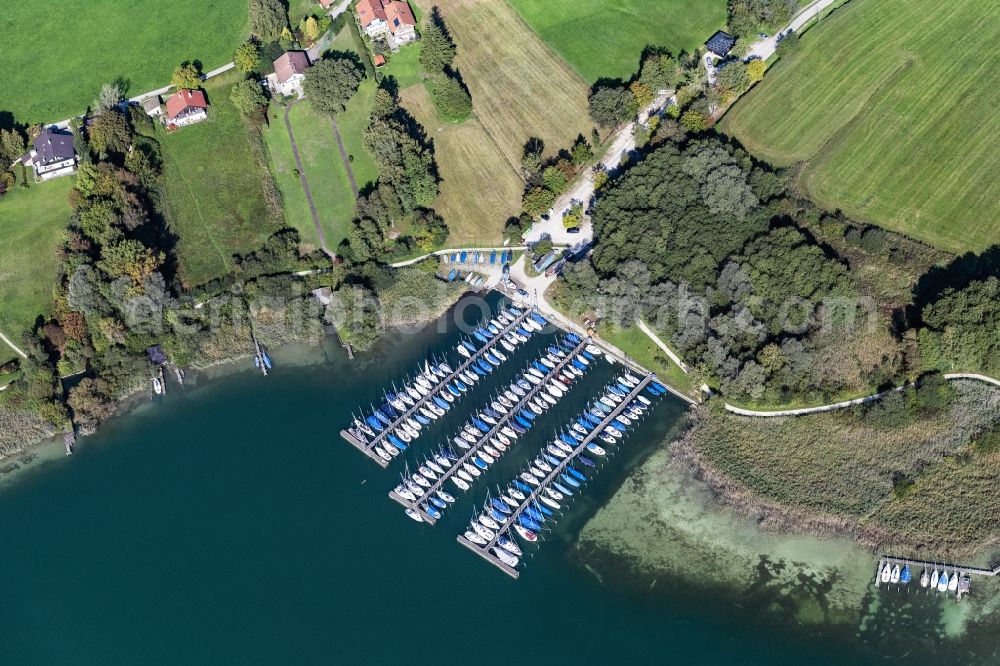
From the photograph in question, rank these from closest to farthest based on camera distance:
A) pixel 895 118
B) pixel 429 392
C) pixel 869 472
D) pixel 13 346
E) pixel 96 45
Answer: pixel 869 472
pixel 429 392
pixel 13 346
pixel 895 118
pixel 96 45

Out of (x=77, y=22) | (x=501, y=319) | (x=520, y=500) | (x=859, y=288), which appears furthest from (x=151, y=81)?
(x=859, y=288)

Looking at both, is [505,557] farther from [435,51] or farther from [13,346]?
[435,51]

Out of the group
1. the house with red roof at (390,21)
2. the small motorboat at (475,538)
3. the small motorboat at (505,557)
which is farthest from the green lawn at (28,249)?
the small motorboat at (505,557)

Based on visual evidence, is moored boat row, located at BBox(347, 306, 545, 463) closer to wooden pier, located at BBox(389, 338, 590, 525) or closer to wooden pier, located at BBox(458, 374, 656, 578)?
wooden pier, located at BBox(389, 338, 590, 525)

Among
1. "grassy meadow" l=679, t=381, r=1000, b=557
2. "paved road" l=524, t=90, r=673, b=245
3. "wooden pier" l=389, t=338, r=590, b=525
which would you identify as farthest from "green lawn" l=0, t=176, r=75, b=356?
"grassy meadow" l=679, t=381, r=1000, b=557

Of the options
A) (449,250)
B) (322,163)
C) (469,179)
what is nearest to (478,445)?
(449,250)

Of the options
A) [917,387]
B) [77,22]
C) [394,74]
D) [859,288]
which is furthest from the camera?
[77,22]

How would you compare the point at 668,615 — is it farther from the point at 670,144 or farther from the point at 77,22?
the point at 77,22

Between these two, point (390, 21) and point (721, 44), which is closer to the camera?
point (721, 44)
